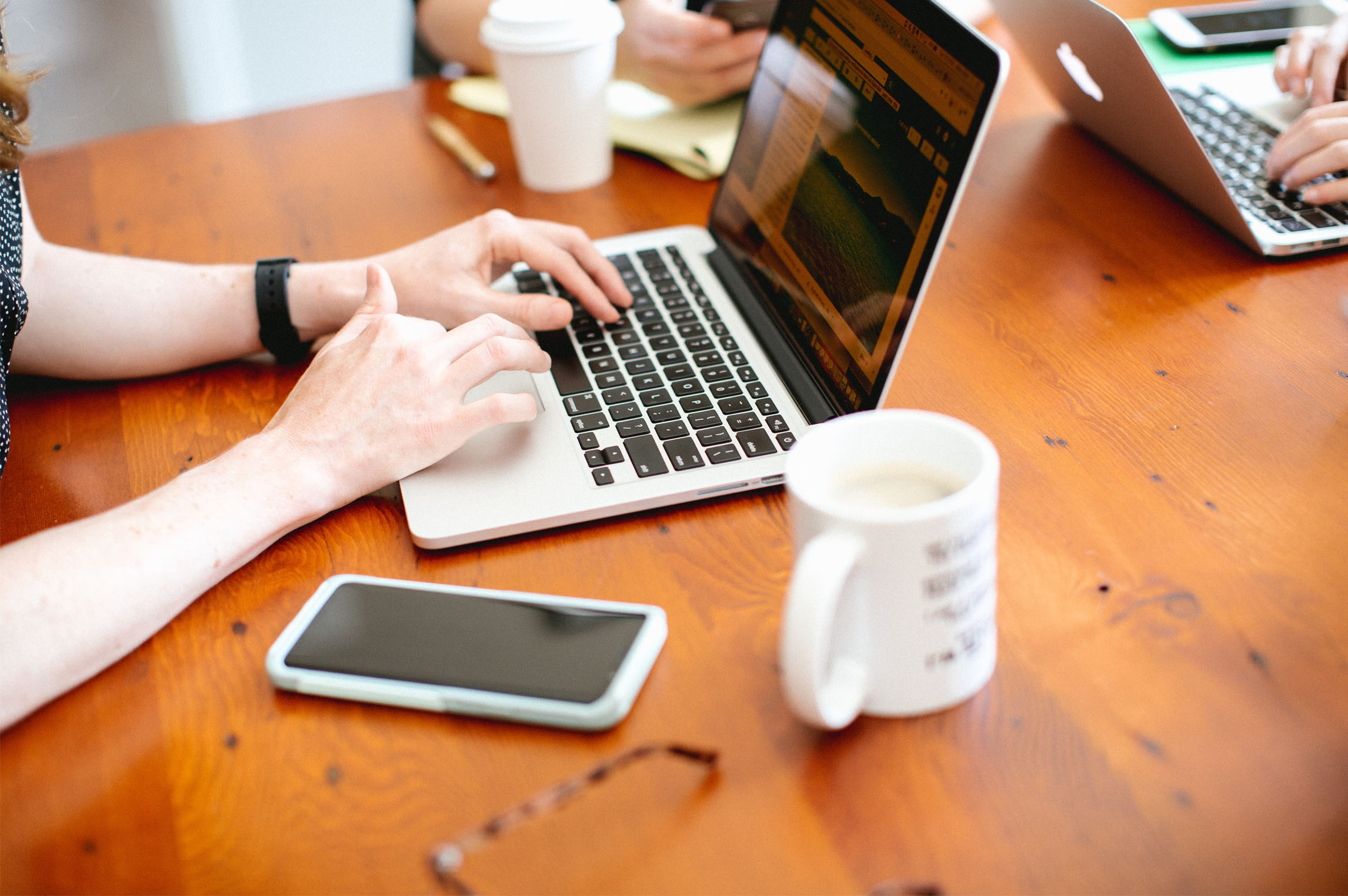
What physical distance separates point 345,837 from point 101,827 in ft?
0.40

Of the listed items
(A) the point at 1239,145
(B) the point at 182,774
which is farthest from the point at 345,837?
(A) the point at 1239,145

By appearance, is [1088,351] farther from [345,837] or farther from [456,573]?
[345,837]

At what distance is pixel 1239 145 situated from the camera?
0.96 meters

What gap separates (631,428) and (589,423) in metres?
0.03

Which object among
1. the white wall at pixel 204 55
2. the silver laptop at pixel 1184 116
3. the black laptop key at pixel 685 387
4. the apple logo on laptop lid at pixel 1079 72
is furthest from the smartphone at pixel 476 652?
the white wall at pixel 204 55

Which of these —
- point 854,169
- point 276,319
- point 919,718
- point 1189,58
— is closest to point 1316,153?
point 1189,58

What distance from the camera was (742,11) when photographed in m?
1.12

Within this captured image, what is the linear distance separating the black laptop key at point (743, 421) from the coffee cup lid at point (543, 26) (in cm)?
51

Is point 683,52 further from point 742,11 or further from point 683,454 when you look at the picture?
point 683,454

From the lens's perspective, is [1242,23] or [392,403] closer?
[392,403]

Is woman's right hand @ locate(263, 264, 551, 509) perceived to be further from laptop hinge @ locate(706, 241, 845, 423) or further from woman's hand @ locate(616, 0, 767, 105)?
woman's hand @ locate(616, 0, 767, 105)

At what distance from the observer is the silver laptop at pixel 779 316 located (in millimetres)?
609

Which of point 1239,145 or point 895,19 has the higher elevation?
point 895,19

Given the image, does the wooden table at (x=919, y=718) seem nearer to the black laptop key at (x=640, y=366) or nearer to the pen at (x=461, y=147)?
the black laptop key at (x=640, y=366)
